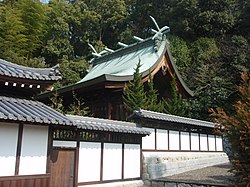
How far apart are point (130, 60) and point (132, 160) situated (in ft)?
33.6

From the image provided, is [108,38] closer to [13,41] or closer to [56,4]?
[56,4]

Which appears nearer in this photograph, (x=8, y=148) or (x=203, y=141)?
(x=8, y=148)

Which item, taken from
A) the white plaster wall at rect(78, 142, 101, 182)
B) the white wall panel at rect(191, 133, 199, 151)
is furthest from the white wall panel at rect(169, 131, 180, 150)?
the white plaster wall at rect(78, 142, 101, 182)

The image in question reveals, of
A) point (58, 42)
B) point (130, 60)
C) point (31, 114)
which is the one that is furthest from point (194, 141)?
point (58, 42)

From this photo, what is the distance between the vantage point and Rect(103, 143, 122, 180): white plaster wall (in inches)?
402

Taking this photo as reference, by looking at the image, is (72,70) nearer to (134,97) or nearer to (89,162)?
(134,97)

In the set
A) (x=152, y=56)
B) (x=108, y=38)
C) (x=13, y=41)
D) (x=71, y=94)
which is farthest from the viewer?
(x=108, y=38)

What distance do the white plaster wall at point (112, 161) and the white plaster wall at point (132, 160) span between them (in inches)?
12.5

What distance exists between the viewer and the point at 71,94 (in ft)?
55.4

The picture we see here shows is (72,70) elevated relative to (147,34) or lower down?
lower down

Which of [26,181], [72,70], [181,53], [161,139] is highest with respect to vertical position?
[181,53]

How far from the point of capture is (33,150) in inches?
287

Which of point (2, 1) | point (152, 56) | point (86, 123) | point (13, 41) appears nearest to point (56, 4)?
point (2, 1)

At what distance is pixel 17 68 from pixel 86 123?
2.95 metres
